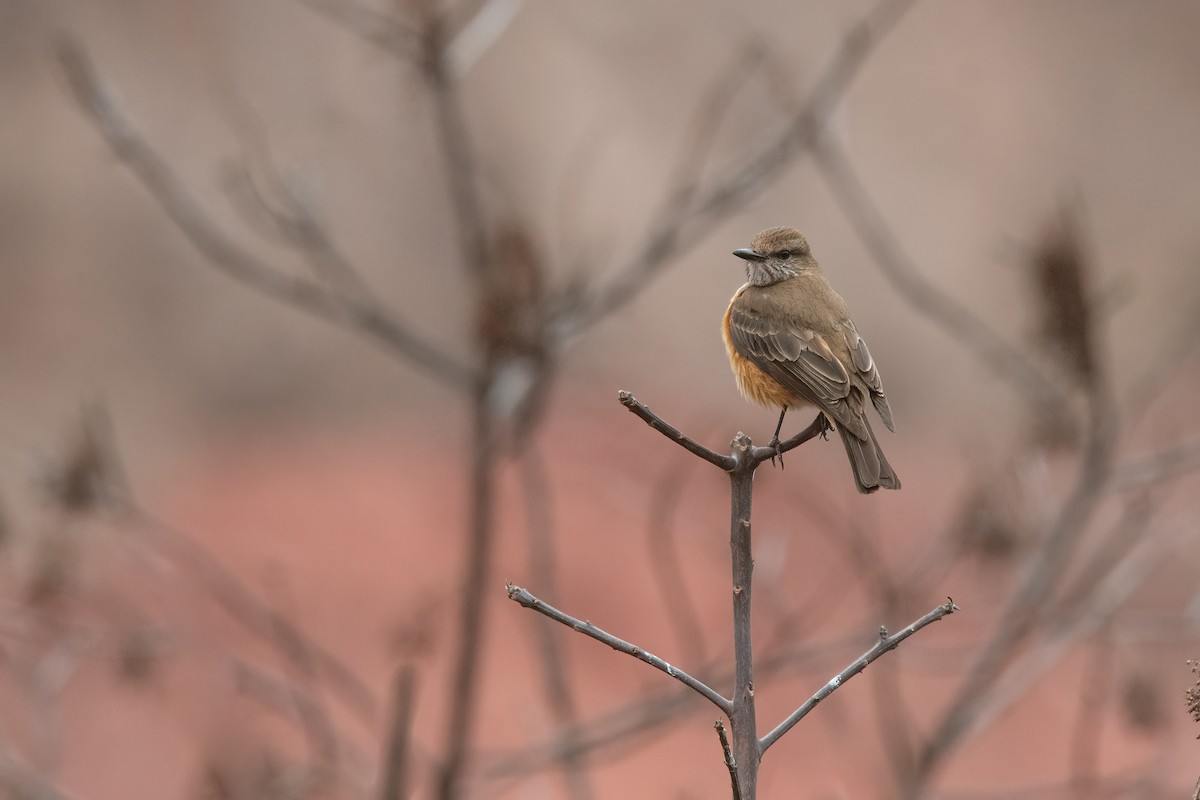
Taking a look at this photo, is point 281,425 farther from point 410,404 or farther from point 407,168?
point 407,168

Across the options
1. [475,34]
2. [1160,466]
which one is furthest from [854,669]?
[475,34]

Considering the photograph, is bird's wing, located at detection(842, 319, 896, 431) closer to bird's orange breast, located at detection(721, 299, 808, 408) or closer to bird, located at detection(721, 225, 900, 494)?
bird, located at detection(721, 225, 900, 494)

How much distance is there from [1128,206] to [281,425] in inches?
726

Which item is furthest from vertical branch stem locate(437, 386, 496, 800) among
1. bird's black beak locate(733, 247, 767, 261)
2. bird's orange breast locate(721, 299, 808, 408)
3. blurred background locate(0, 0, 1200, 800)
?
bird's black beak locate(733, 247, 767, 261)

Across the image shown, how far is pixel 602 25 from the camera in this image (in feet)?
86.3

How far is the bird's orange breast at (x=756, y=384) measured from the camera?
4.05 m

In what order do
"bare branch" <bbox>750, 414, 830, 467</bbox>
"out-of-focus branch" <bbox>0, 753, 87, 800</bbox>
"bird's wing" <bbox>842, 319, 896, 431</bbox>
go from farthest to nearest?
"out-of-focus branch" <bbox>0, 753, 87, 800</bbox> < "bird's wing" <bbox>842, 319, 896, 431</bbox> < "bare branch" <bbox>750, 414, 830, 467</bbox>

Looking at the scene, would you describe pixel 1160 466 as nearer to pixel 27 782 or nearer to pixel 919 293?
pixel 919 293

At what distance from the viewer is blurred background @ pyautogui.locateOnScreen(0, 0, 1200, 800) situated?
4867 mm

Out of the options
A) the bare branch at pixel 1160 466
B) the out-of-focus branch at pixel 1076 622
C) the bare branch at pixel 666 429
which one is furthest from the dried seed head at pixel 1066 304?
the bare branch at pixel 666 429

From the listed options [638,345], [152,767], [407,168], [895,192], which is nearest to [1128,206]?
[895,192]

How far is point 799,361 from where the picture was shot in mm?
3924

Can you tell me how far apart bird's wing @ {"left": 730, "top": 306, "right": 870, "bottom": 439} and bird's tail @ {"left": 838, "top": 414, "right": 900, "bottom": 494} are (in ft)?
0.07

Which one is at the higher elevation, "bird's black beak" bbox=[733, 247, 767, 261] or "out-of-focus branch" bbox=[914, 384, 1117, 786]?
"bird's black beak" bbox=[733, 247, 767, 261]
